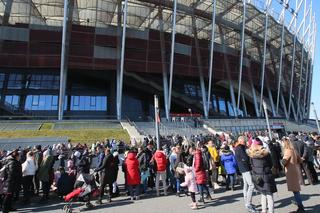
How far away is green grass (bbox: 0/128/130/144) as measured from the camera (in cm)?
3016

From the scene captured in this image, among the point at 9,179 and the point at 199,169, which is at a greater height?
the point at 199,169

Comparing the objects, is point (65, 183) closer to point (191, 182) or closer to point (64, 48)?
point (191, 182)

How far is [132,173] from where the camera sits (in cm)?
1170

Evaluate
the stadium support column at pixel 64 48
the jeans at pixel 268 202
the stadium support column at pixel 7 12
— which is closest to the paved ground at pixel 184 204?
the jeans at pixel 268 202

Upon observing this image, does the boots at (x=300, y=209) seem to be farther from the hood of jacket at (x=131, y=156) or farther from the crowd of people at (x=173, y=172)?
the hood of jacket at (x=131, y=156)

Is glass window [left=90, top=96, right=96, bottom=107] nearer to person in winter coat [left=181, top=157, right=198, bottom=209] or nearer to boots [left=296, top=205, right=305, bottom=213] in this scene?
person in winter coat [left=181, top=157, right=198, bottom=209]

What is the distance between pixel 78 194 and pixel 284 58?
5945 centimetres

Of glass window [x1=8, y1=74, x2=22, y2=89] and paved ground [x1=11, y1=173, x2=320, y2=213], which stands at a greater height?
glass window [x1=8, y1=74, x2=22, y2=89]

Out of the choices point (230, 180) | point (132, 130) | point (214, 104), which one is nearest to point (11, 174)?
point (230, 180)

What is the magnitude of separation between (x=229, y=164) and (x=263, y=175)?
3.94 metres

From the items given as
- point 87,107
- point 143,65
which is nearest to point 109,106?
point 87,107

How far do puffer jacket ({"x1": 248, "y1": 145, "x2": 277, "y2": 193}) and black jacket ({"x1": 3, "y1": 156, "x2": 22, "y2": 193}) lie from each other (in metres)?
6.14

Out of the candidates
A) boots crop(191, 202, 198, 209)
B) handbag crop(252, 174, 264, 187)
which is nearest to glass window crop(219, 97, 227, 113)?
boots crop(191, 202, 198, 209)

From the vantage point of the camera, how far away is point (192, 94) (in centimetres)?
5153
